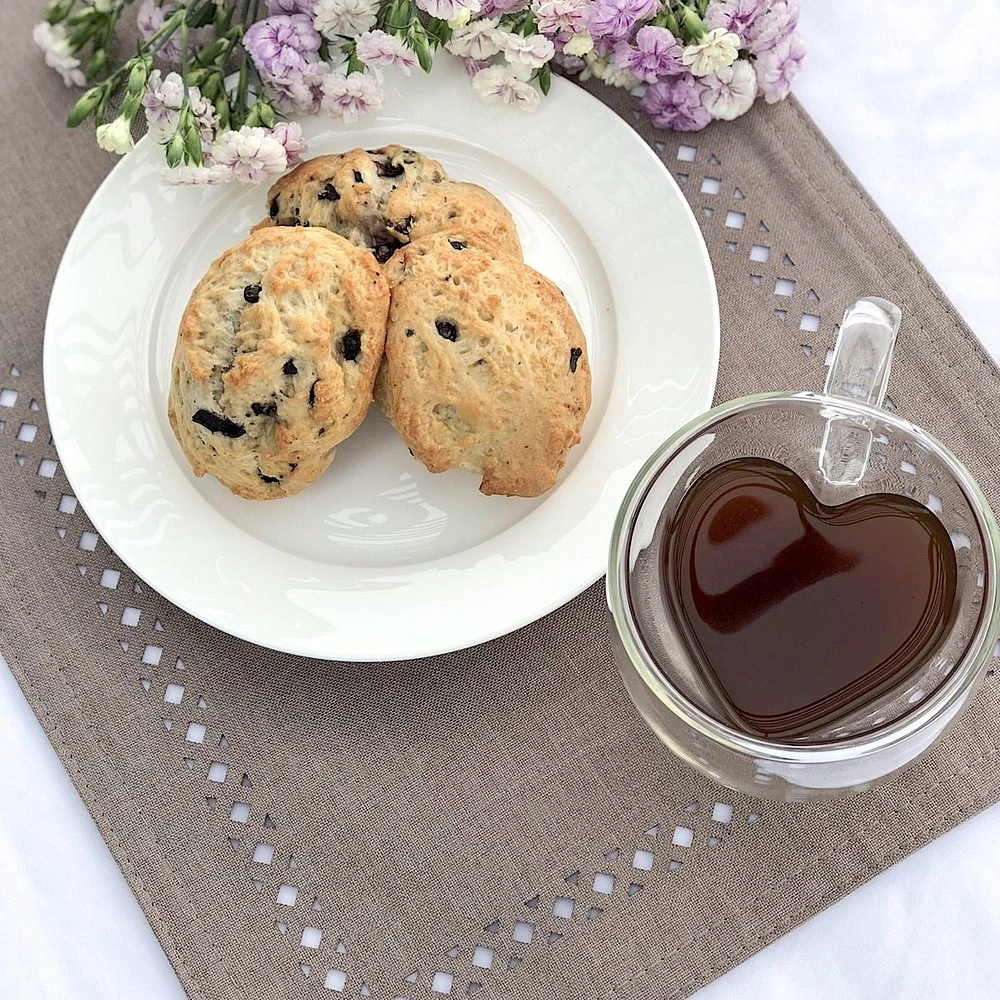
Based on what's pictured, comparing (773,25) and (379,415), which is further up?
(773,25)

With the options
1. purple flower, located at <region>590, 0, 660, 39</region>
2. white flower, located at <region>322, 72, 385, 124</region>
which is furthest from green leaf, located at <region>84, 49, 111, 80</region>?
purple flower, located at <region>590, 0, 660, 39</region>

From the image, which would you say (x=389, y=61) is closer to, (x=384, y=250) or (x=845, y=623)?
(x=384, y=250)

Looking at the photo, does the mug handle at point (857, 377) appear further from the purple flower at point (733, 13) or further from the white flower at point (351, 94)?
the white flower at point (351, 94)

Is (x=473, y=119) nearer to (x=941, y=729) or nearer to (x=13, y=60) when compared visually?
(x=13, y=60)

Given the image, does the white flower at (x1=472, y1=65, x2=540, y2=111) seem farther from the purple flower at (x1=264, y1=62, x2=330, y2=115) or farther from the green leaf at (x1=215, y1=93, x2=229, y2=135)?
the green leaf at (x1=215, y1=93, x2=229, y2=135)

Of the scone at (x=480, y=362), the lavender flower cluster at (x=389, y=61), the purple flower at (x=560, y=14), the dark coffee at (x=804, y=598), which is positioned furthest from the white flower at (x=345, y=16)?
the dark coffee at (x=804, y=598)

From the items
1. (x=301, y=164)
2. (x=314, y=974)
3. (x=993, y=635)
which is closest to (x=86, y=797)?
(x=314, y=974)

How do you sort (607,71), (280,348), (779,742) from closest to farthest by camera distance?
(779,742) → (280,348) → (607,71)

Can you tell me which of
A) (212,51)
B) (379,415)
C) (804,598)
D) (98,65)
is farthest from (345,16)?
(804,598)

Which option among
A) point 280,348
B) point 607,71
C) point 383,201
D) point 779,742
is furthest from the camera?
point 607,71
